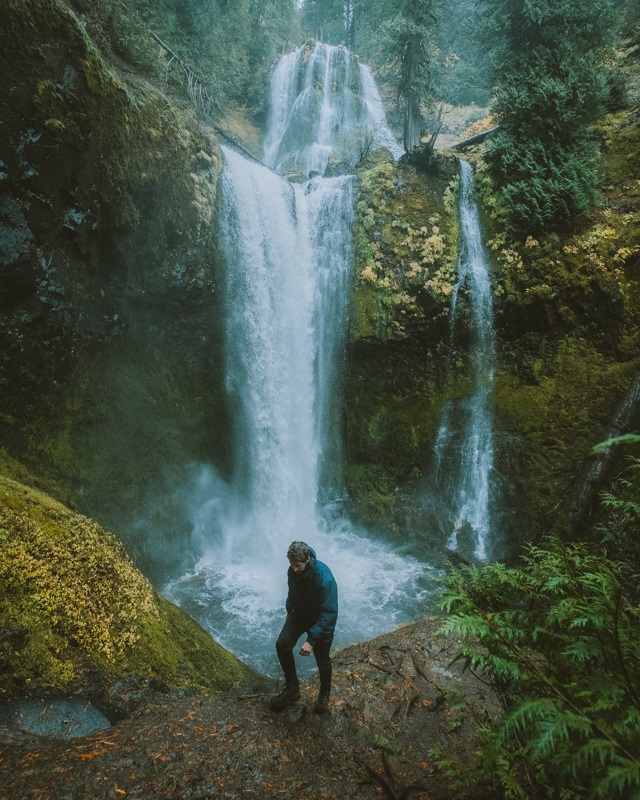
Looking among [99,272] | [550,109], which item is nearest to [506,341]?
[550,109]

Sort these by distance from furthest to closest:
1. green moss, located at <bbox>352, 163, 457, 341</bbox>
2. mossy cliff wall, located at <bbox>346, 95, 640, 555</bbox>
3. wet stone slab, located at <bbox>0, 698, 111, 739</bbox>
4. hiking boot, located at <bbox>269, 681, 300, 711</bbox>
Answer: green moss, located at <bbox>352, 163, 457, 341</bbox> < mossy cliff wall, located at <bbox>346, 95, 640, 555</bbox> < hiking boot, located at <bbox>269, 681, 300, 711</bbox> < wet stone slab, located at <bbox>0, 698, 111, 739</bbox>

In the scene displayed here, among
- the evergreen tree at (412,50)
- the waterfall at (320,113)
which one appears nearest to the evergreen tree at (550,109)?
the evergreen tree at (412,50)

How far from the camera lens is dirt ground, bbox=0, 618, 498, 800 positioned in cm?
270

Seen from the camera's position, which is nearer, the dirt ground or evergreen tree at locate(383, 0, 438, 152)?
the dirt ground

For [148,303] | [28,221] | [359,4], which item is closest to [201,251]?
[148,303]

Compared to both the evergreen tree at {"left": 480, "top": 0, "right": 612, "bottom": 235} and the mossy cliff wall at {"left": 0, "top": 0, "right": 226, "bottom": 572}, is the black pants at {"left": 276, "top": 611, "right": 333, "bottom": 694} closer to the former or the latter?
the mossy cliff wall at {"left": 0, "top": 0, "right": 226, "bottom": 572}

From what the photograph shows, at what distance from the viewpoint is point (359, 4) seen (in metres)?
28.3

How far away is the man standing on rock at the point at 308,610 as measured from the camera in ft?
11.9

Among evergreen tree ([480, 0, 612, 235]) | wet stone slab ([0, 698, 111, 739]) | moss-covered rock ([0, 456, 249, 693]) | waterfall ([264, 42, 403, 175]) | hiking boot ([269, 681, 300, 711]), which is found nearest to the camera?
wet stone slab ([0, 698, 111, 739])

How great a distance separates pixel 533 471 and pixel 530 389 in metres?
1.99

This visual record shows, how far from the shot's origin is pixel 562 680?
9.75 ft

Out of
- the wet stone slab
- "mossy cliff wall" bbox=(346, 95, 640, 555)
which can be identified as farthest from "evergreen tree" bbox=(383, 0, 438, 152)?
the wet stone slab

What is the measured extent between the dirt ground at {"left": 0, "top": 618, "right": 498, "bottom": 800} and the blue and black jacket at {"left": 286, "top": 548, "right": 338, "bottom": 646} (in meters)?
0.90

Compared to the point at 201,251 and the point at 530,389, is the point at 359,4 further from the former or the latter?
the point at 530,389
